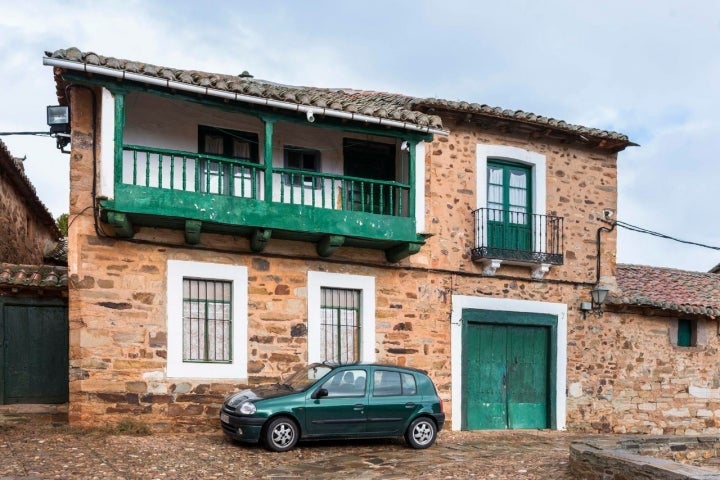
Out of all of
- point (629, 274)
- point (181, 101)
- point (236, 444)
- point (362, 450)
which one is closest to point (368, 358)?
point (362, 450)

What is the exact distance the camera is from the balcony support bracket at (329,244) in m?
12.7

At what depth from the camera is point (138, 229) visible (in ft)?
39.1

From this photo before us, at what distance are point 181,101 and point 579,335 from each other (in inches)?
361

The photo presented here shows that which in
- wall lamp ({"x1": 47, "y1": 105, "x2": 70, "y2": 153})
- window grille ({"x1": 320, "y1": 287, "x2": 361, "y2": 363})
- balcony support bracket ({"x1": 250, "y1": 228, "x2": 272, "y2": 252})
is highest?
wall lamp ({"x1": 47, "y1": 105, "x2": 70, "y2": 153})

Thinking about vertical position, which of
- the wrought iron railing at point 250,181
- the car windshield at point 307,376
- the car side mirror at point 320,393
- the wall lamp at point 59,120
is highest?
the wall lamp at point 59,120

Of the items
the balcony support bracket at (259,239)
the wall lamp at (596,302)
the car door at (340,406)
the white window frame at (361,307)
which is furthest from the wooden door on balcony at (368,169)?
the wall lamp at (596,302)

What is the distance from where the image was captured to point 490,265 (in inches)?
577

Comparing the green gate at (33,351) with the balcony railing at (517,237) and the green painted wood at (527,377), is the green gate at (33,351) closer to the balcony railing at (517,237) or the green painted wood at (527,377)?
the balcony railing at (517,237)

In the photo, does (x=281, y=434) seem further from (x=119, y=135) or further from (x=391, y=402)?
(x=119, y=135)

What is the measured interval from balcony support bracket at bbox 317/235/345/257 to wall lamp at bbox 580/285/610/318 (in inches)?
229

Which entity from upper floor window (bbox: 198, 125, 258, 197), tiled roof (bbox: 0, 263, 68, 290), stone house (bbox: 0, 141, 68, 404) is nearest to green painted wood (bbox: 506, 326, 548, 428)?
upper floor window (bbox: 198, 125, 258, 197)

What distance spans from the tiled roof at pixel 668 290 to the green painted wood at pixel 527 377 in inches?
75.1

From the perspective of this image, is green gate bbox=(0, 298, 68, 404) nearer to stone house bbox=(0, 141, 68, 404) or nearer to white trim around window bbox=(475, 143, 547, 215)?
stone house bbox=(0, 141, 68, 404)

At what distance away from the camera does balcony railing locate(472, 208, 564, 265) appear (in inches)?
576
